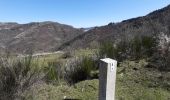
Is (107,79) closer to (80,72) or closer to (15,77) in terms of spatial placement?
(15,77)

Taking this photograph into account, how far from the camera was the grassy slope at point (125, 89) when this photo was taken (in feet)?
24.1

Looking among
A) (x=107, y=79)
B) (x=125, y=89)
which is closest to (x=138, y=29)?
(x=125, y=89)

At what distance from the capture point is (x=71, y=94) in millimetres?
7684

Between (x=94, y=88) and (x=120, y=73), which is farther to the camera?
(x=120, y=73)

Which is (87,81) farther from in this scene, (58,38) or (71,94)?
(58,38)

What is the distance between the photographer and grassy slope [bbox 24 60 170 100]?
7.33 meters

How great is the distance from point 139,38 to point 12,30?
6798 cm

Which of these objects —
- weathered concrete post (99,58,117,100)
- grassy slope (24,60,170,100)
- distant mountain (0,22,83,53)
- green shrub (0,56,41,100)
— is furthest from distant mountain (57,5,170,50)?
distant mountain (0,22,83,53)

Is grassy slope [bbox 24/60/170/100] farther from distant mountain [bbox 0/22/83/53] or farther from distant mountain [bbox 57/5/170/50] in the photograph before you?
distant mountain [bbox 0/22/83/53]

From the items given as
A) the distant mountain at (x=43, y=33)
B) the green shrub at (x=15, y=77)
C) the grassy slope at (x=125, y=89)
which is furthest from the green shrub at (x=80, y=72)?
the distant mountain at (x=43, y=33)

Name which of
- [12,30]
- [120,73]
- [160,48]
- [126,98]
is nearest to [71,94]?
[126,98]

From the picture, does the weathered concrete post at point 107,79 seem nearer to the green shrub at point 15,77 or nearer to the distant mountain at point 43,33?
the green shrub at point 15,77

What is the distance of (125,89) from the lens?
800 cm

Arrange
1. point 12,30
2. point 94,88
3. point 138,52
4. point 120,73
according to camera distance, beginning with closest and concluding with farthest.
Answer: point 94,88 → point 120,73 → point 138,52 → point 12,30
